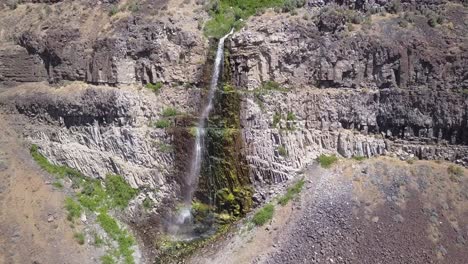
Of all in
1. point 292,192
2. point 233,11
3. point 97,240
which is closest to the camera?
point 97,240

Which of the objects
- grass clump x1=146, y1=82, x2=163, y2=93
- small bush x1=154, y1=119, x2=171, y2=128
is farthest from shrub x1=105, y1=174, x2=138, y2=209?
grass clump x1=146, y1=82, x2=163, y2=93

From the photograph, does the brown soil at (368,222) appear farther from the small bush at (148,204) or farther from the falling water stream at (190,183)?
the small bush at (148,204)

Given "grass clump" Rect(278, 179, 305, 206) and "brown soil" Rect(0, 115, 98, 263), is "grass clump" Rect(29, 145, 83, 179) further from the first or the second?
"grass clump" Rect(278, 179, 305, 206)

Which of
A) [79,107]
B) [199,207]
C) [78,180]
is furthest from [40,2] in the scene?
[199,207]

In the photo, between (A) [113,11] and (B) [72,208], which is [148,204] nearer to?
(B) [72,208]

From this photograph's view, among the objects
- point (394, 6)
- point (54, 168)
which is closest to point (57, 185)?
point (54, 168)

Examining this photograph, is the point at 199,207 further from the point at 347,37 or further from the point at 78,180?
the point at 347,37

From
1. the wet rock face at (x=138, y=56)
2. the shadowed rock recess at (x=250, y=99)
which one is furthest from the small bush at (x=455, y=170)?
the wet rock face at (x=138, y=56)
